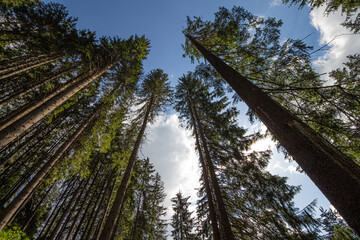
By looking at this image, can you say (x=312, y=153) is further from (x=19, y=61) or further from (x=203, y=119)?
(x=19, y=61)

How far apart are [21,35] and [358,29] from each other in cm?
1865

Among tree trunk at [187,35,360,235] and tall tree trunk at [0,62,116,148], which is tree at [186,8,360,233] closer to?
tree trunk at [187,35,360,235]

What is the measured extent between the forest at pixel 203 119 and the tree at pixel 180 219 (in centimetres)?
657

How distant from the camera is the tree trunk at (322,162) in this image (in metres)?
0.87

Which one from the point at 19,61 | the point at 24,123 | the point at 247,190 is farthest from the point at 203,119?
the point at 19,61

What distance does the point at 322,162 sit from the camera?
1.07m

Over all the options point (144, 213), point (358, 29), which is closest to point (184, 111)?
point (358, 29)

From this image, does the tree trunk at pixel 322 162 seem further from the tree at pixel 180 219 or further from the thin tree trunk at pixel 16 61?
the tree at pixel 180 219

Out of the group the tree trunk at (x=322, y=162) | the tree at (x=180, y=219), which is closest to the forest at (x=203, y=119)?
the tree trunk at (x=322, y=162)

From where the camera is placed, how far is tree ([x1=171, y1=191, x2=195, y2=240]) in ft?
64.3

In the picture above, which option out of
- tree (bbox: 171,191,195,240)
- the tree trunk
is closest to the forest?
the tree trunk

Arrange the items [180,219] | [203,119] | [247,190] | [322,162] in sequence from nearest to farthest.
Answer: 1. [322,162]
2. [247,190]
3. [203,119]
4. [180,219]

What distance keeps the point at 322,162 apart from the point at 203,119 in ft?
34.6

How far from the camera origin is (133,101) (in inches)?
438
